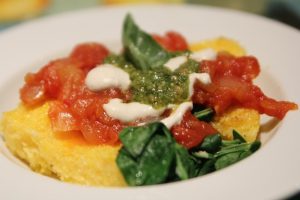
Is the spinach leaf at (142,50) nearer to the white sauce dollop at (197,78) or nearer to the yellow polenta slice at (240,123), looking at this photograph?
the white sauce dollop at (197,78)

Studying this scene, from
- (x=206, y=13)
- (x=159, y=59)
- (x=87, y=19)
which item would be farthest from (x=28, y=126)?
(x=206, y=13)

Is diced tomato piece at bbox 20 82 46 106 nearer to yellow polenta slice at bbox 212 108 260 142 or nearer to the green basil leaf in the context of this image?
yellow polenta slice at bbox 212 108 260 142

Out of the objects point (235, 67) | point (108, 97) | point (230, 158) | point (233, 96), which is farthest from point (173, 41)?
point (230, 158)

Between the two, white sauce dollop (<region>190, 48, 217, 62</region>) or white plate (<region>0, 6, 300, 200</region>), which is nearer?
white plate (<region>0, 6, 300, 200</region>)

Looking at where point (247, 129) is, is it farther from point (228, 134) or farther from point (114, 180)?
point (114, 180)

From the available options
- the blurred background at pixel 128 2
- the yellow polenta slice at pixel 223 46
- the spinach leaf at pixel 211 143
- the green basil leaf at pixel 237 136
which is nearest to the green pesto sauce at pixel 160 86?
the spinach leaf at pixel 211 143

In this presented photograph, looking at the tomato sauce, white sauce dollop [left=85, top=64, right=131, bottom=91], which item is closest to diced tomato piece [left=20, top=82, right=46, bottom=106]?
the tomato sauce
